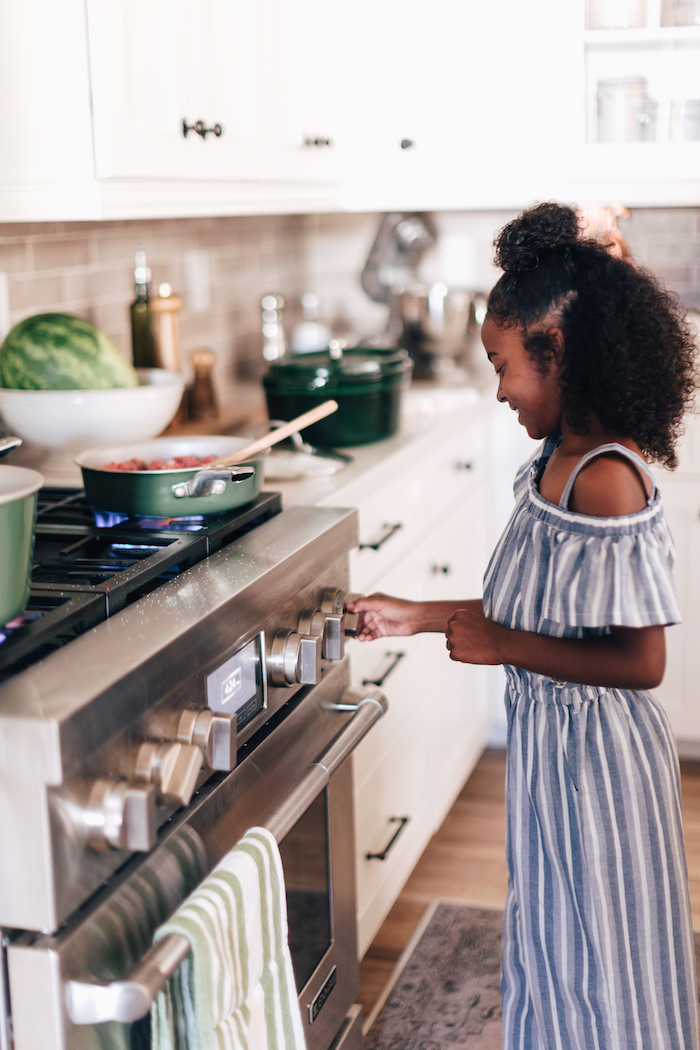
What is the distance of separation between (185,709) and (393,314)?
2251mm

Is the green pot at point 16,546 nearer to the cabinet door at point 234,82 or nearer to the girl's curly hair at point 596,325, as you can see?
the girl's curly hair at point 596,325

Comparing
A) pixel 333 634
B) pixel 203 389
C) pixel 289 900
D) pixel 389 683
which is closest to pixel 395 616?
pixel 333 634

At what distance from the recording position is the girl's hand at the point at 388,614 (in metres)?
1.32

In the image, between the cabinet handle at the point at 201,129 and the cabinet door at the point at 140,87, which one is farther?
the cabinet handle at the point at 201,129

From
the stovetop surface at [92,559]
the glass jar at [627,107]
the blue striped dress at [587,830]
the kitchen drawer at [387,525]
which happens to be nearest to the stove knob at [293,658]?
the stovetop surface at [92,559]

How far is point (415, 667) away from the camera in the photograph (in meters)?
2.07

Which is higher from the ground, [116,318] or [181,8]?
[181,8]

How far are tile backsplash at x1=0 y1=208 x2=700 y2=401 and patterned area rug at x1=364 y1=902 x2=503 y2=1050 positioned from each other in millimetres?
1274

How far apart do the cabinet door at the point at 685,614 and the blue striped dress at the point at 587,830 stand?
1401 mm

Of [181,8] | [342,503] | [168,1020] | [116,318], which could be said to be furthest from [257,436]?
[168,1020]

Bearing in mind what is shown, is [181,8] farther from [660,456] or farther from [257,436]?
[660,456]

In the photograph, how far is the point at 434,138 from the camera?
8.08 ft

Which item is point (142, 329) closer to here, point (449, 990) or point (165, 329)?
point (165, 329)

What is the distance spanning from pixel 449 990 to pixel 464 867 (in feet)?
1.34
